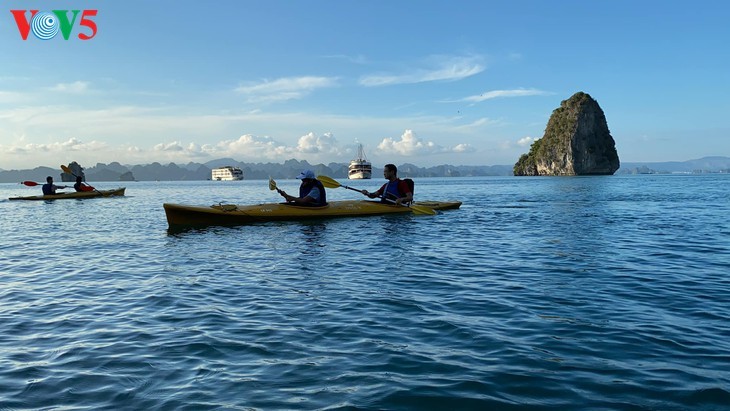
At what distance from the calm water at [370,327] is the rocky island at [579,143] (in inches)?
5826

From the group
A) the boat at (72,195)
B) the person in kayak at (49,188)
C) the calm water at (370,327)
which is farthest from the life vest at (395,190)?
the boat at (72,195)

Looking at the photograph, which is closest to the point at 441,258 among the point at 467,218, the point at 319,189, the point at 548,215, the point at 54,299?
the point at 54,299

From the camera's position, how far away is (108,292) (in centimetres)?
782

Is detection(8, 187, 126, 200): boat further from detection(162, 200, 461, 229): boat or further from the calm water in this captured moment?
the calm water

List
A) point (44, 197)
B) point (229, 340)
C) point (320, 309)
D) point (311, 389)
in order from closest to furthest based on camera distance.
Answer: point (311, 389) → point (229, 340) → point (320, 309) → point (44, 197)

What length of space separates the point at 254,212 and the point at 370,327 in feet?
39.7

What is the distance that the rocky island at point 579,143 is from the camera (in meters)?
149

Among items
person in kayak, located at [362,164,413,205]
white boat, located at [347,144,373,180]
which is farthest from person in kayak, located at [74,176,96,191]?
white boat, located at [347,144,373,180]

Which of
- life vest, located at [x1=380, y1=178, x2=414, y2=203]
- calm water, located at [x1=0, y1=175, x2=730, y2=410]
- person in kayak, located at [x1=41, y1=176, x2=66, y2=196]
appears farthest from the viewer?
person in kayak, located at [x1=41, y1=176, x2=66, y2=196]

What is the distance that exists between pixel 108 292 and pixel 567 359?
6702 millimetres

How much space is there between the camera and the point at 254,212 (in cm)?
1720

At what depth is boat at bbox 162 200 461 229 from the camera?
16.5 metres

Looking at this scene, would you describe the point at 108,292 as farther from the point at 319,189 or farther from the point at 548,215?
the point at 548,215

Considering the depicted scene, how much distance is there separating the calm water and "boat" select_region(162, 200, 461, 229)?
4.14 metres
